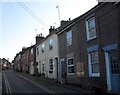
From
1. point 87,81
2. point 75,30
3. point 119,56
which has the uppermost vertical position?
point 75,30

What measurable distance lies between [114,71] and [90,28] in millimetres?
4695

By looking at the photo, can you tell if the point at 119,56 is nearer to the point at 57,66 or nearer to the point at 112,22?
the point at 112,22

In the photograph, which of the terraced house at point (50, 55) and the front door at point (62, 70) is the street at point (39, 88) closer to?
the front door at point (62, 70)

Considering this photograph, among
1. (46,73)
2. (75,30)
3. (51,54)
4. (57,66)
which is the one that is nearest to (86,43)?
(75,30)

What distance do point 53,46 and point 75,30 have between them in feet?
29.7

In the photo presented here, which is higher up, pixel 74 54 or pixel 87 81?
pixel 74 54

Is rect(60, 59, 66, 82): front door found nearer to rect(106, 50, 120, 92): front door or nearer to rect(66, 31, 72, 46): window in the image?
rect(66, 31, 72, 46): window

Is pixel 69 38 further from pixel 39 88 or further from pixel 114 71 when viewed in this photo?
pixel 114 71

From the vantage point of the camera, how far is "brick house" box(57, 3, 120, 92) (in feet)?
47.9

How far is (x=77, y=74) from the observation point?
20.8 m

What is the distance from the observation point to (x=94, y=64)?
17500 mm

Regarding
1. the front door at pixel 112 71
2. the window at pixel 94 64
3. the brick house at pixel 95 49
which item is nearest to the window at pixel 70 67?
the brick house at pixel 95 49

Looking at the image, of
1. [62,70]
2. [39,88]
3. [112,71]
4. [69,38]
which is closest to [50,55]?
[62,70]

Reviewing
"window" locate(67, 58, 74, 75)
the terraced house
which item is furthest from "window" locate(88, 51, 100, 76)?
the terraced house
